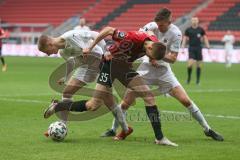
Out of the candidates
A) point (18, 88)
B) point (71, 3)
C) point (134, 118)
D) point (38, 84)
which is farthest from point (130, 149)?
point (71, 3)

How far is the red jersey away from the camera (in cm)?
895

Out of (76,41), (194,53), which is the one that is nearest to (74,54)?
(76,41)

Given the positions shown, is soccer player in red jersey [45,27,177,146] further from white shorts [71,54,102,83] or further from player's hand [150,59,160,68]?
white shorts [71,54,102,83]

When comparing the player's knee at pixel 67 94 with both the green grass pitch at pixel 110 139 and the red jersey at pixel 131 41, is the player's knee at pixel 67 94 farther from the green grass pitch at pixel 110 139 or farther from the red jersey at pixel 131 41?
the red jersey at pixel 131 41

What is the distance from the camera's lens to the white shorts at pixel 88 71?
10.0 metres

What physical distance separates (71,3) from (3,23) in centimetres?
645

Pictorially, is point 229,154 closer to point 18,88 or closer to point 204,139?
point 204,139

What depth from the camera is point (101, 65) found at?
→ 31.3 feet

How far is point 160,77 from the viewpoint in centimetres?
995

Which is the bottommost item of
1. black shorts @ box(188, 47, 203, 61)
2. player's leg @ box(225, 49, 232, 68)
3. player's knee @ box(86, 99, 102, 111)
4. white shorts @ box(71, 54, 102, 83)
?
player's leg @ box(225, 49, 232, 68)

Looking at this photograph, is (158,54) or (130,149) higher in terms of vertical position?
(158,54)

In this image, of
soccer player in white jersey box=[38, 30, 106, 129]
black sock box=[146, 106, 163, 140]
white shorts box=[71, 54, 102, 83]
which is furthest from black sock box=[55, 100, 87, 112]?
black sock box=[146, 106, 163, 140]

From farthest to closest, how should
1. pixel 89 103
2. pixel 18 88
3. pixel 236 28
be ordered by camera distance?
1. pixel 236 28
2. pixel 18 88
3. pixel 89 103

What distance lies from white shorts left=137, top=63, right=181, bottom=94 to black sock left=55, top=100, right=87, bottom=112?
1.10 m
